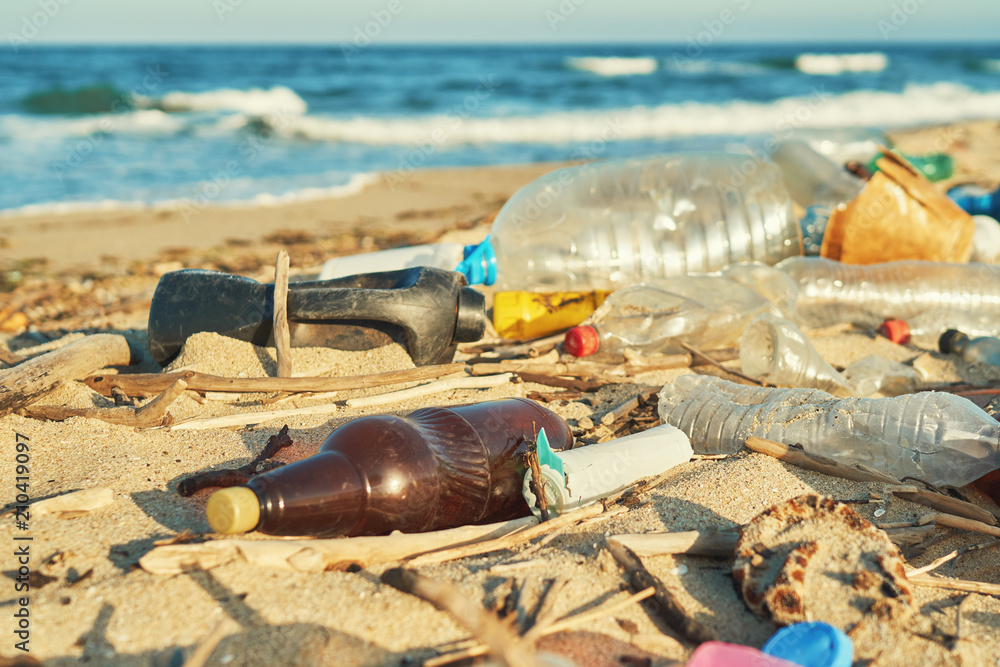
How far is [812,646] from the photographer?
47.4 inches

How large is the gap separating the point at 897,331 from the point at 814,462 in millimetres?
1856

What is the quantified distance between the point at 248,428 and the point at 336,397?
343 mm

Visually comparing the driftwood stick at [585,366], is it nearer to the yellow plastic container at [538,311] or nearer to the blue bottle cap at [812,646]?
the yellow plastic container at [538,311]

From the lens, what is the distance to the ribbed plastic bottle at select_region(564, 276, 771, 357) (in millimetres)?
3104

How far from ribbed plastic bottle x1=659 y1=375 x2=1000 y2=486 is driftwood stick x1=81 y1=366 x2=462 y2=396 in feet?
3.37

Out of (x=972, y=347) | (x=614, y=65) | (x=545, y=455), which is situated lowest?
(x=972, y=347)

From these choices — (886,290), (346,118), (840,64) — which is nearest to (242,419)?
(886,290)

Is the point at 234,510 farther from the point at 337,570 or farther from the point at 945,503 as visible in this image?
the point at 945,503

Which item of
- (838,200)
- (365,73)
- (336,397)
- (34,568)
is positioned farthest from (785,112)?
(34,568)

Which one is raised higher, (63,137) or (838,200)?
(63,137)

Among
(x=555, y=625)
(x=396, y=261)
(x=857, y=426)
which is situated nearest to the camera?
(x=555, y=625)

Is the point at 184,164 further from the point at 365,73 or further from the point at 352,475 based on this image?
the point at 365,73

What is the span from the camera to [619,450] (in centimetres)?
199

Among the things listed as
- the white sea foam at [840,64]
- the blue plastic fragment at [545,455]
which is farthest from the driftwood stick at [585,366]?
the white sea foam at [840,64]
